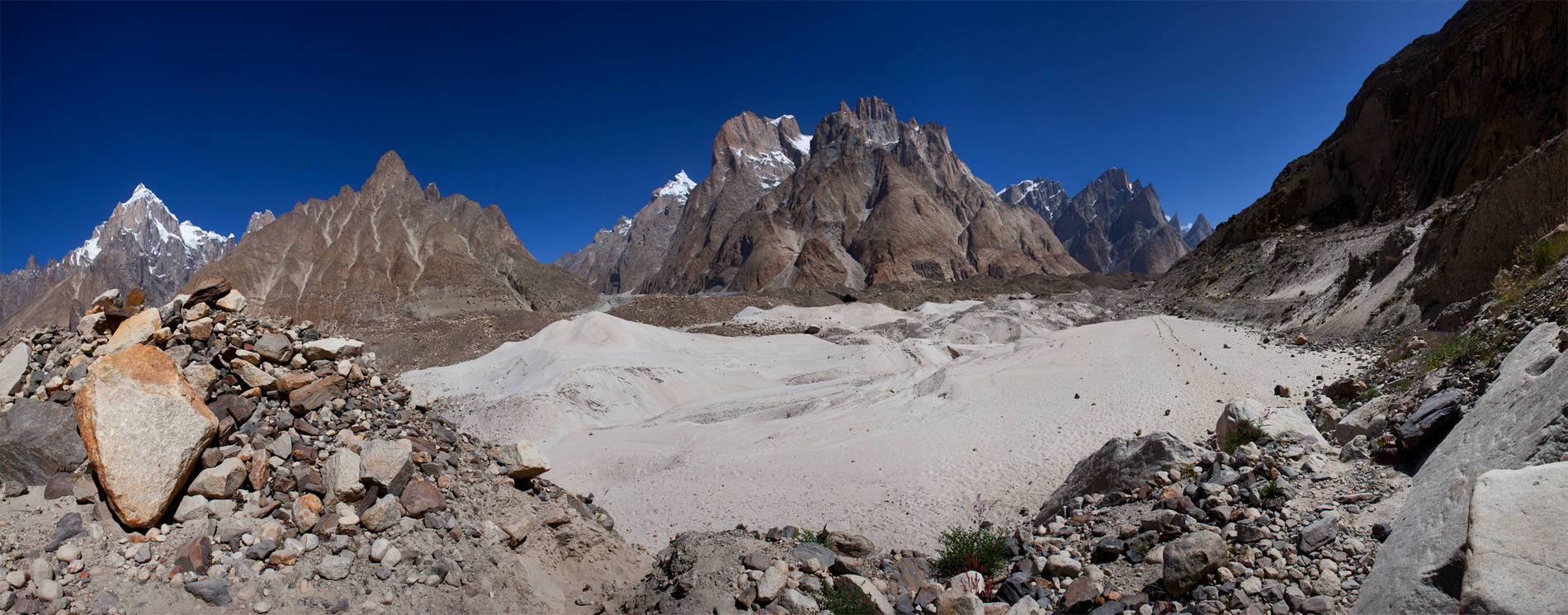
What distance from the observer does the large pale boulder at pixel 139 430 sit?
3715mm

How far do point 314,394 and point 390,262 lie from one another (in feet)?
262

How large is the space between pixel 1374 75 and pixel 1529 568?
57.0m

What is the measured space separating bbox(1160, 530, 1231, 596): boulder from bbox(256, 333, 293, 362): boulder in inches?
283

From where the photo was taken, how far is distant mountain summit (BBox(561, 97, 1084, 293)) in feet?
305

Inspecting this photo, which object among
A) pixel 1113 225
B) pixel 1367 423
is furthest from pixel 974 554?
pixel 1113 225

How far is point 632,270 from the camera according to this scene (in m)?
164

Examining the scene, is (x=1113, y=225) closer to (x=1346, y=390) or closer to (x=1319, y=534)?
(x=1346, y=390)

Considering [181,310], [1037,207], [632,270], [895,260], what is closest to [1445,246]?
[181,310]

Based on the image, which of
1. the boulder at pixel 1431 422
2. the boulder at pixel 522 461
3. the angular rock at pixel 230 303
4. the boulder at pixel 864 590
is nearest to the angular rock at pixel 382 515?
the boulder at pixel 522 461

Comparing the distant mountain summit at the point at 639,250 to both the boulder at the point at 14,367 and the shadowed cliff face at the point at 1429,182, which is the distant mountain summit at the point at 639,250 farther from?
the boulder at the point at 14,367

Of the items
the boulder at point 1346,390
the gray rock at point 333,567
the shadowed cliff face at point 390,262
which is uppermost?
the shadowed cliff face at point 390,262

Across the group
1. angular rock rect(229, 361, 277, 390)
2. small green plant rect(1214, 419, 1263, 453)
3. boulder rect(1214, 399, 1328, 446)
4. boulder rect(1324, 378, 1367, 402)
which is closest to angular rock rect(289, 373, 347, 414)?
angular rock rect(229, 361, 277, 390)

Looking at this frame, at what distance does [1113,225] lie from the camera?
16438 cm

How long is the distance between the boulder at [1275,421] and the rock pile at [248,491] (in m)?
6.05
